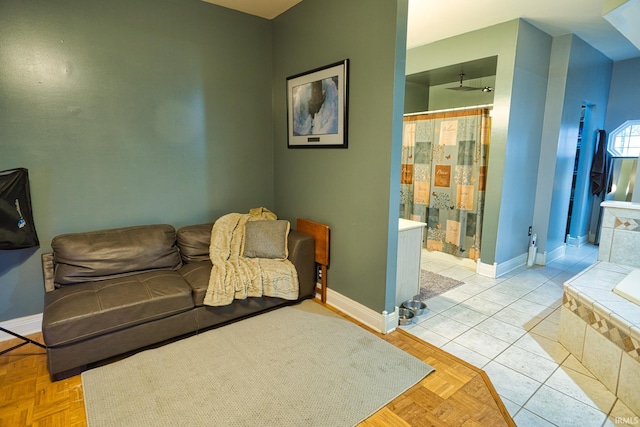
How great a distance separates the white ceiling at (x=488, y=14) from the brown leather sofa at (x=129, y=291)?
2209 millimetres


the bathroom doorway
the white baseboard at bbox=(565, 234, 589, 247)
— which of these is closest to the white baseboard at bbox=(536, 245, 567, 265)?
the white baseboard at bbox=(565, 234, 589, 247)

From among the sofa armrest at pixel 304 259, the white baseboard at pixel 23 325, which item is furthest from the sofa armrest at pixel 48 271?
the sofa armrest at pixel 304 259

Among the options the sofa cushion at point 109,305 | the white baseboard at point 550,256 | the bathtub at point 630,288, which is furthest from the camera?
the white baseboard at point 550,256

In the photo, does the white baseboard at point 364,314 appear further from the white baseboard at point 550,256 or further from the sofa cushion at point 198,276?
the white baseboard at point 550,256

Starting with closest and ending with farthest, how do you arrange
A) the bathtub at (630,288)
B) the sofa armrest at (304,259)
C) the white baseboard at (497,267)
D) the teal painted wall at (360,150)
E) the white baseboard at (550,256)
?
1. the bathtub at (630,288)
2. the teal painted wall at (360,150)
3. the sofa armrest at (304,259)
4. the white baseboard at (497,267)
5. the white baseboard at (550,256)

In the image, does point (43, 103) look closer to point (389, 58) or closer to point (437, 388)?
point (389, 58)

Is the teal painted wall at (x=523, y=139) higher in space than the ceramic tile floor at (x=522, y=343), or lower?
higher

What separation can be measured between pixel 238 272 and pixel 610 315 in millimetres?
2442

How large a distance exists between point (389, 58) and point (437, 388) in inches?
84.2

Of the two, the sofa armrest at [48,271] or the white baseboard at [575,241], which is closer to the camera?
the sofa armrest at [48,271]

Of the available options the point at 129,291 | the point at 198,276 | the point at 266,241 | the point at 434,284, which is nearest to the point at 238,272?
the point at 198,276

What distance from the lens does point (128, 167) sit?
280 cm

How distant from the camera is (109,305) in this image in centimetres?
206

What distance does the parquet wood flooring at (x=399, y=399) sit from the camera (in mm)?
1667
